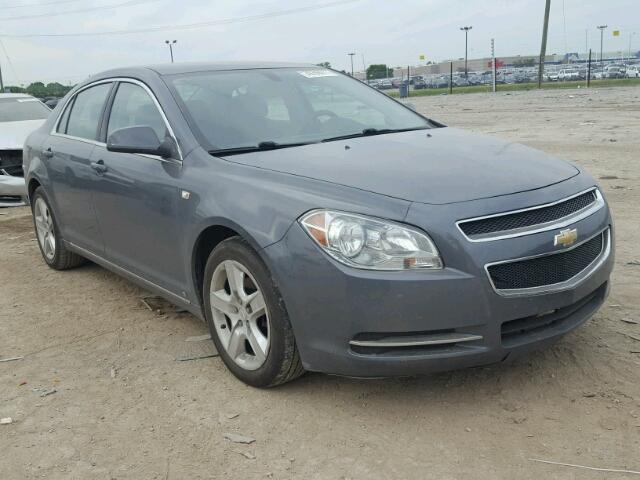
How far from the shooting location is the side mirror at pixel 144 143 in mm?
3873

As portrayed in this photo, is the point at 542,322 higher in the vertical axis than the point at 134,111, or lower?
lower

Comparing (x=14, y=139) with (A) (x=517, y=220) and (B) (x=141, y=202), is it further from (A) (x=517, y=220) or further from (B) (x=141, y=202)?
(A) (x=517, y=220)

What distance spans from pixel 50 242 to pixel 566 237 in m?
4.49

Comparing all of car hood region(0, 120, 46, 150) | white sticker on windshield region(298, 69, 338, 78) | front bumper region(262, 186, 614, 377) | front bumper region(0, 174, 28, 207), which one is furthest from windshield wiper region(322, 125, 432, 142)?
car hood region(0, 120, 46, 150)

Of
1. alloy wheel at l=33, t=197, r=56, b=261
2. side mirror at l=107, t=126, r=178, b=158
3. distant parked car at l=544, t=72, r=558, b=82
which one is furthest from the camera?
distant parked car at l=544, t=72, r=558, b=82

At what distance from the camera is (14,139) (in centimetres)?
936

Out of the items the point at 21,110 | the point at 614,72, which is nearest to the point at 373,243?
the point at 21,110

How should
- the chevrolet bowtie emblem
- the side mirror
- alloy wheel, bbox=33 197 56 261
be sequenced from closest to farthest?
the chevrolet bowtie emblem, the side mirror, alloy wheel, bbox=33 197 56 261

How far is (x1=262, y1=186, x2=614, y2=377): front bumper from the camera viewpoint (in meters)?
2.86

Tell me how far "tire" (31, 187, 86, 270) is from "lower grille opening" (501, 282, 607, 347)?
396 cm

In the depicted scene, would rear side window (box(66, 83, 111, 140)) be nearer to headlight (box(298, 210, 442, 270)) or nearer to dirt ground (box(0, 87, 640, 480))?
dirt ground (box(0, 87, 640, 480))

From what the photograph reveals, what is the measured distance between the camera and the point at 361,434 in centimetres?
304

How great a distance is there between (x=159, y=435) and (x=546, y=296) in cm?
184

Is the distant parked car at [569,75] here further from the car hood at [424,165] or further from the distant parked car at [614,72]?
the car hood at [424,165]
